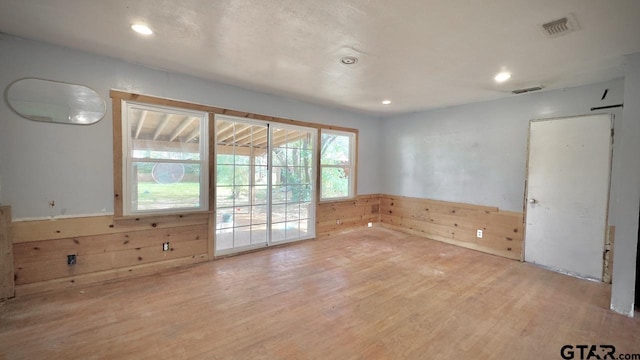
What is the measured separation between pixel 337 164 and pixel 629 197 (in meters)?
3.94

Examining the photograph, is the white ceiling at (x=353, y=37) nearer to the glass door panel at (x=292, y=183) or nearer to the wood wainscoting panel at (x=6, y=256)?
the glass door panel at (x=292, y=183)

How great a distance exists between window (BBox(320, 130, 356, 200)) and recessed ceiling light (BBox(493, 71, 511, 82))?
277 cm

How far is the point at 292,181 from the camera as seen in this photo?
4.66m

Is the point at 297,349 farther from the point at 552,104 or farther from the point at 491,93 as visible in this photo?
the point at 552,104

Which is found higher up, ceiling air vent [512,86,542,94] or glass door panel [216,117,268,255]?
ceiling air vent [512,86,542,94]

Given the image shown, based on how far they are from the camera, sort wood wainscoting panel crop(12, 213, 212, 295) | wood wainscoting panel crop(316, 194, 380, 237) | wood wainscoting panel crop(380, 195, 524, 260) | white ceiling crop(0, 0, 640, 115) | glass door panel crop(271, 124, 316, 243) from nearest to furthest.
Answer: white ceiling crop(0, 0, 640, 115)
wood wainscoting panel crop(12, 213, 212, 295)
wood wainscoting panel crop(380, 195, 524, 260)
glass door panel crop(271, 124, 316, 243)
wood wainscoting panel crop(316, 194, 380, 237)

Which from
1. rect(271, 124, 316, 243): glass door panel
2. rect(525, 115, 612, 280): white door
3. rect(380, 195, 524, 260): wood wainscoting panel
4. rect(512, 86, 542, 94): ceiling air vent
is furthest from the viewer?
rect(271, 124, 316, 243): glass door panel

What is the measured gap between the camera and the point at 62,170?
2.78 metres

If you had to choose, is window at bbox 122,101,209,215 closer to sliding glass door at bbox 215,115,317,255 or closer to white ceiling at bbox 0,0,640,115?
sliding glass door at bbox 215,115,317,255

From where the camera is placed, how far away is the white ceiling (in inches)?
75.7

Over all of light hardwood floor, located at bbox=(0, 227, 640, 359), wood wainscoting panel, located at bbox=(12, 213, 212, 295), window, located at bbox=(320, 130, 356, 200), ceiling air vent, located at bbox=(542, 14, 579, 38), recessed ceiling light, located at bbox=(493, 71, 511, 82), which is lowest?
light hardwood floor, located at bbox=(0, 227, 640, 359)

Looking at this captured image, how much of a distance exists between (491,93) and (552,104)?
0.79 metres

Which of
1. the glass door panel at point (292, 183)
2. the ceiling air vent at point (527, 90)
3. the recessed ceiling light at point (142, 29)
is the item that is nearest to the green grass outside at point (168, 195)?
the glass door panel at point (292, 183)

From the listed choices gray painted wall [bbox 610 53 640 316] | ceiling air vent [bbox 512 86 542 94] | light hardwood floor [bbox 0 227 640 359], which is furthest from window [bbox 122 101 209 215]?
gray painted wall [bbox 610 53 640 316]
